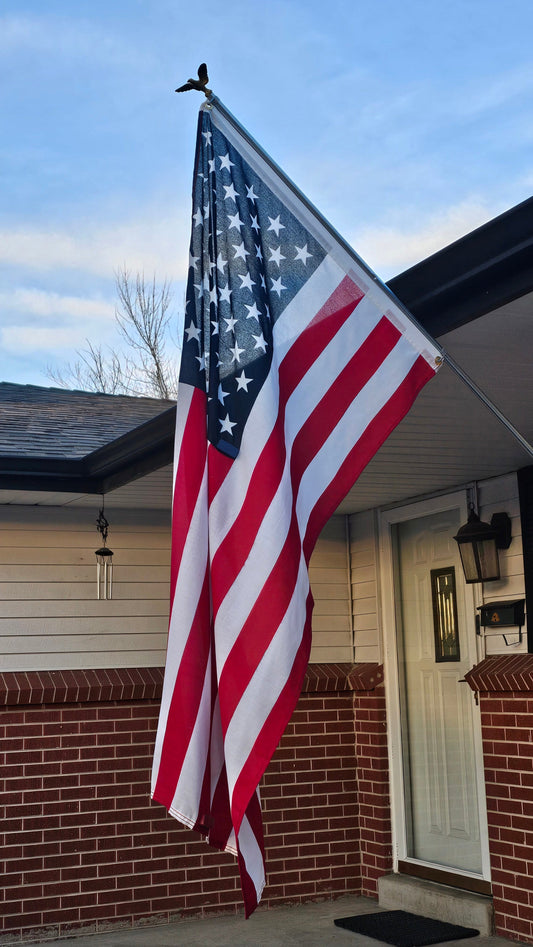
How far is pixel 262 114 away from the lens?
2869 cm

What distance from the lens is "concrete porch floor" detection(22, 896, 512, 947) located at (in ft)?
20.4

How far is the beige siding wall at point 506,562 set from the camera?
20.3 ft

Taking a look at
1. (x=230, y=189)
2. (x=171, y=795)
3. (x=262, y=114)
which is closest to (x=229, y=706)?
(x=171, y=795)

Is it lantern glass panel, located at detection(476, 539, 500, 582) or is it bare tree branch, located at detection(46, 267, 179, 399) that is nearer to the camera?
lantern glass panel, located at detection(476, 539, 500, 582)

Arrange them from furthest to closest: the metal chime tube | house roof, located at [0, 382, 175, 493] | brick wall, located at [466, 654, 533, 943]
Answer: the metal chime tube → brick wall, located at [466, 654, 533, 943] → house roof, located at [0, 382, 175, 493]

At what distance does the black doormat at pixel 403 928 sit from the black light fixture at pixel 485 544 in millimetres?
2089

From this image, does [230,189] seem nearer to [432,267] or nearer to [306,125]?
[432,267]

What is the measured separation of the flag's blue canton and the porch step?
439 cm

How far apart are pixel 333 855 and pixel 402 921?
0.94m

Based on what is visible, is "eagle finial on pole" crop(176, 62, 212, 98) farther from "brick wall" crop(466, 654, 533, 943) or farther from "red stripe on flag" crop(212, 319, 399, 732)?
"brick wall" crop(466, 654, 533, 943)

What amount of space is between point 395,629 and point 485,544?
1.37 m

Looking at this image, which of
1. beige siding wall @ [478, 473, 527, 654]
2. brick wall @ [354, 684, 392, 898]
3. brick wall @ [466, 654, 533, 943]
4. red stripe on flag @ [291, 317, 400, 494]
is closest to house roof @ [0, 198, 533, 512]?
beige siding wall @ [478, 473, 527, 654]

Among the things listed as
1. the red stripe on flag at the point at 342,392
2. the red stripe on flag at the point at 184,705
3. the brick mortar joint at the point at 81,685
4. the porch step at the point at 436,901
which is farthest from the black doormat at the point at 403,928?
the red stripe on flag at the point at 342,392

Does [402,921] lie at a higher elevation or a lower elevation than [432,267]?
lower
